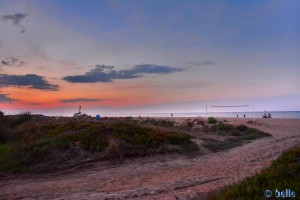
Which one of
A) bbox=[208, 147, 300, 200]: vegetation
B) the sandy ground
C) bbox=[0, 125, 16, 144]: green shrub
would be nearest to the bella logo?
bbox=[208, 147, 300, 200]: vegetation

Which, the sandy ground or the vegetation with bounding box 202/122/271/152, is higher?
the vegetation with bounding box 202/122/271/152

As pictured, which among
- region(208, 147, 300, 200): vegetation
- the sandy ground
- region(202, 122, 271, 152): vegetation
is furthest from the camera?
region(202, 122, 271, 152): vegetation

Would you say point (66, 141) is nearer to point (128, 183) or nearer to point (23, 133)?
point (128, 183)

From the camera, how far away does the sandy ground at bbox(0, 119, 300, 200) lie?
1116 cm

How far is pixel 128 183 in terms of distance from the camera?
13.0m

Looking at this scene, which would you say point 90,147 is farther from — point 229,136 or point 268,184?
point 229,136

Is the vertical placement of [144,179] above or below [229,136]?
below

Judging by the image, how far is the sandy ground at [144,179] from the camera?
11.2 m

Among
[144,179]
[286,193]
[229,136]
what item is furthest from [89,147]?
[229,136]

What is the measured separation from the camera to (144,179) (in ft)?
44.8

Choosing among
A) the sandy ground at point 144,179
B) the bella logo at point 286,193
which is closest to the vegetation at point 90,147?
the sandy ground at point 144,179

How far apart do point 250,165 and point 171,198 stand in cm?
661

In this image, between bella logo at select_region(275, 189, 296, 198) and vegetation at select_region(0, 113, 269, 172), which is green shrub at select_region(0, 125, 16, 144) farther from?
bella logo at select_region(275, 189, 296, 198)

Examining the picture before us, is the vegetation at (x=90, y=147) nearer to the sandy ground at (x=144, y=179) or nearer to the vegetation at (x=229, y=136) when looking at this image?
the vegetation at (x=229, y=136)
